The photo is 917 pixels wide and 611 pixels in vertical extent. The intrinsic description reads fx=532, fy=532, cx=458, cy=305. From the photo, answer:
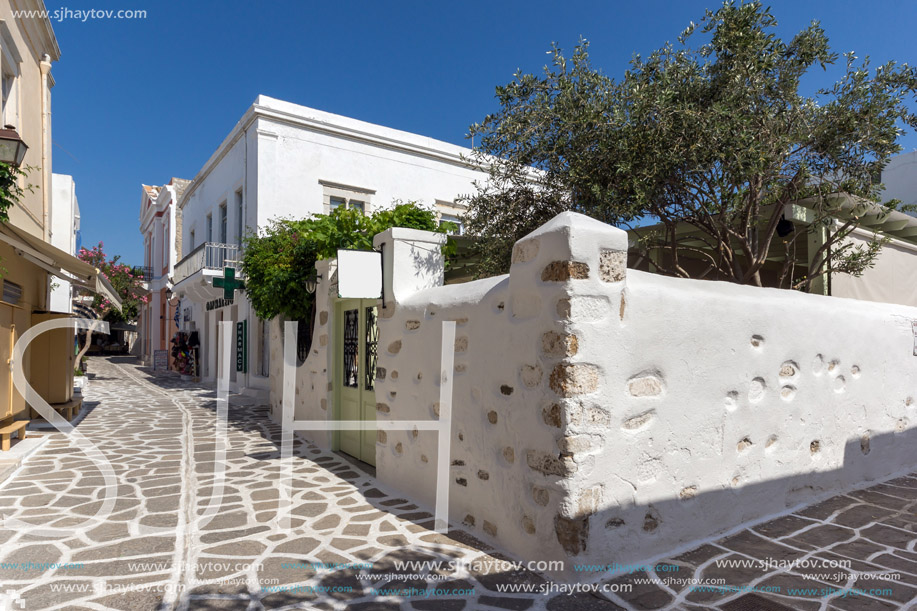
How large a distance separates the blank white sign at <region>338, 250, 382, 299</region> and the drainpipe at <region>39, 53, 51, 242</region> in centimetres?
679

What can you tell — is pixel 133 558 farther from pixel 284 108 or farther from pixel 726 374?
pixel 284 108

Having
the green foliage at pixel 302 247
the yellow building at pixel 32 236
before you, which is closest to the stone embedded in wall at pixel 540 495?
the green foliage at pixel 302 247

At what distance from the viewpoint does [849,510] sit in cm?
430

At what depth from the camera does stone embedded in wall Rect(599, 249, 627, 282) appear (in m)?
3.21

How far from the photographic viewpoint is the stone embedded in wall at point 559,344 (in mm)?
Answer: 3109

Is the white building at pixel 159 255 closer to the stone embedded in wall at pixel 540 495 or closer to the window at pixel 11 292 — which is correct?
the window at pixel 11 292

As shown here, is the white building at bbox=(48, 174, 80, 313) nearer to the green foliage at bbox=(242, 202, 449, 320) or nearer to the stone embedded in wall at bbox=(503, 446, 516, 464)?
the green foliage at bbox=(242, 202, 449, 320)

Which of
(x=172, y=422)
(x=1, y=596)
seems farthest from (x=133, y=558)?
(x=172, y=422)

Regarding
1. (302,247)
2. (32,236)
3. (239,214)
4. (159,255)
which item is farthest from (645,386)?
(159,255)

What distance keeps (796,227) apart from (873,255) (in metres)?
1.02

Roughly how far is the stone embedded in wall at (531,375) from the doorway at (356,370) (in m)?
2.53

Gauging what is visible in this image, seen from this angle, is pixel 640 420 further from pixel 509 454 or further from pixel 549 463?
pixel 509 454

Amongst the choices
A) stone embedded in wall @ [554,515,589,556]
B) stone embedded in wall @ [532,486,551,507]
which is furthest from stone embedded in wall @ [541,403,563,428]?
stone embedded in wall @ [554,515,589,556]

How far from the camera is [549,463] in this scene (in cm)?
319
